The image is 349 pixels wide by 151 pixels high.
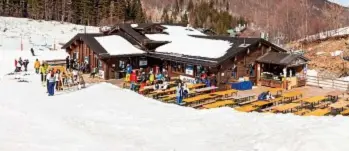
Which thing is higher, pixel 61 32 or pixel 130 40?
pixel 61 32

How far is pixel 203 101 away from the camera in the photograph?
23.5 m

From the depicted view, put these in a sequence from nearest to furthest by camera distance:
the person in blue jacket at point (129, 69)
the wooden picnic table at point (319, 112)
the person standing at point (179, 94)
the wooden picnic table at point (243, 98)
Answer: the wooden picnic table at point (319, 112) → the person standing at point (179, 94) → the wooden picnic table at point (243, 98) → the person in blue jacket at point (129, 69)

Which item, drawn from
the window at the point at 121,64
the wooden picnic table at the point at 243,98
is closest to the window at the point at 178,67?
the window at the point at 121,64

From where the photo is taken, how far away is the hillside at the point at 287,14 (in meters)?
90.8

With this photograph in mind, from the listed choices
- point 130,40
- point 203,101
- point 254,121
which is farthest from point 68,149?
point 130,40

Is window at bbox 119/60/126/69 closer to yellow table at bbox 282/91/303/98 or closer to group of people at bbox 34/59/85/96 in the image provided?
group of people at bbox 34/59/85/96

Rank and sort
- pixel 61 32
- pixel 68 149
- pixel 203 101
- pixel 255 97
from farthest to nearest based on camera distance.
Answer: pixel 61 32, pixel 255 97, pixel 203 101, pixel 68 149

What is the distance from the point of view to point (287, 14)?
105438mm

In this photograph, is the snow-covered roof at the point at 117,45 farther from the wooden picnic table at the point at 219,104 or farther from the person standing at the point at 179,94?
the wooden picnic table at the point at 219,104

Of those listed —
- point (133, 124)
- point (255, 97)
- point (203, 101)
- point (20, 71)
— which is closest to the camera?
point (133, 124)

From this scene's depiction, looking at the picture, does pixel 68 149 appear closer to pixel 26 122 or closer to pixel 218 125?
pixel 26 122

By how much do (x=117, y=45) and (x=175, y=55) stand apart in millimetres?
4949

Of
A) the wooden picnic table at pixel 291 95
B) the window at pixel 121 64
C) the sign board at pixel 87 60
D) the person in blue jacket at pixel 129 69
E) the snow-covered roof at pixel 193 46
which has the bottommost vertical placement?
the wooden picnic table at pixel 291 95

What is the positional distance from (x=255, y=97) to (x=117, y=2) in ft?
250
